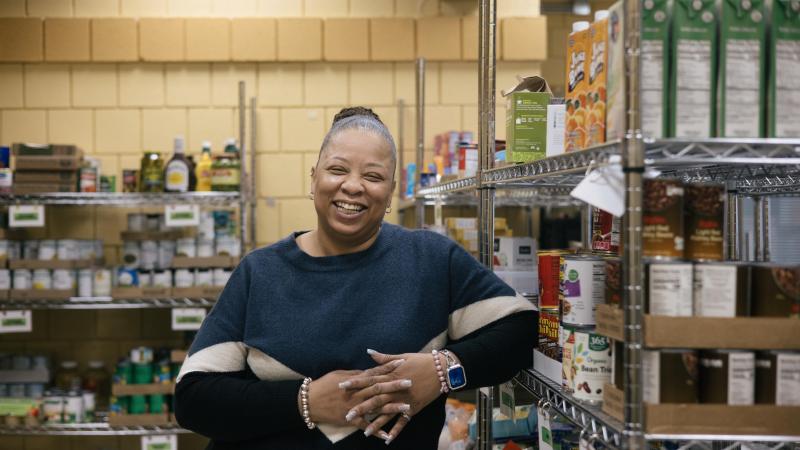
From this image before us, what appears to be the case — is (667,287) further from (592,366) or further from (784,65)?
(784,65)

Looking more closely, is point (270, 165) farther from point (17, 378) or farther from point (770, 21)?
point (770, 21)

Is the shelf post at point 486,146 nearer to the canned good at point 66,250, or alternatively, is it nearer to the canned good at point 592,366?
the canned good at point 592,366

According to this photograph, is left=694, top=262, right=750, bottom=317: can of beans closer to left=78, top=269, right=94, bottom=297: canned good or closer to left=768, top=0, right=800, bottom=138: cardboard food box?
left=768, top=0, right=800, bottom=138: cardboard food box

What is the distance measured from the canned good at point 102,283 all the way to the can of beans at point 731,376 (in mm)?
3502

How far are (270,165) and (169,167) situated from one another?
66 cm

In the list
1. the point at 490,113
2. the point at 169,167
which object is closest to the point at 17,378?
the point at 169,167

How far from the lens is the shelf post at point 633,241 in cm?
141

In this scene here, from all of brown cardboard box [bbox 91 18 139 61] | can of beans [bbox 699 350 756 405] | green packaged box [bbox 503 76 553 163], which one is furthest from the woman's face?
brown cardboard box [bbox 91 18 139 61]

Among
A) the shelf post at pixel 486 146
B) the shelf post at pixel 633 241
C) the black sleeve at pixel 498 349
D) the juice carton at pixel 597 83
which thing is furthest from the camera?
the shelf post at pixel 486 146

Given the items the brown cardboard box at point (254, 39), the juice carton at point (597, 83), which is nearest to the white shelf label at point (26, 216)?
the brown cardboard box at point (254, 39)

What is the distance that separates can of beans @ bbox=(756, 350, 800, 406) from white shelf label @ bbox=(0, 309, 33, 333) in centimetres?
377

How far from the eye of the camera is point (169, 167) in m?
4.26

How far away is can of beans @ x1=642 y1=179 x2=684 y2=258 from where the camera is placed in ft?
4.74

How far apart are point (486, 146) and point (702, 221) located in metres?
0.97
